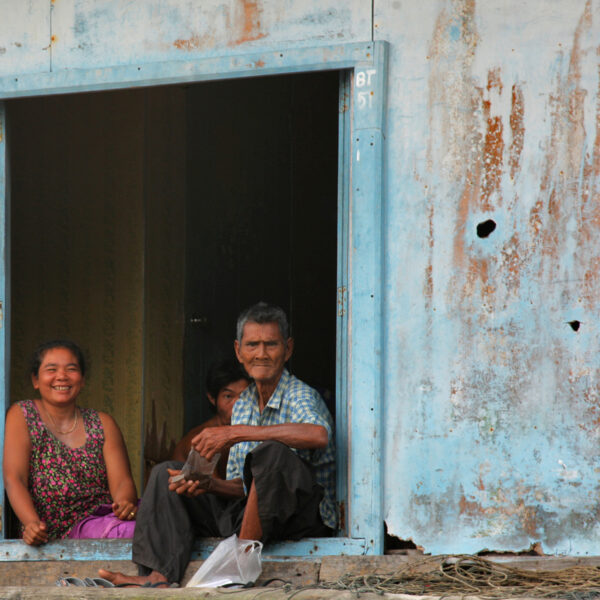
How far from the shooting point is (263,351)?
468cm

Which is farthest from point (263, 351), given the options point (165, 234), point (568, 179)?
point (165, 234)

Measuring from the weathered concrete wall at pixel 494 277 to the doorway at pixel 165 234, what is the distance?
268 centimetres

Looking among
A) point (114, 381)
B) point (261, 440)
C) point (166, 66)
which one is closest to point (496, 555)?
point (261, 440)

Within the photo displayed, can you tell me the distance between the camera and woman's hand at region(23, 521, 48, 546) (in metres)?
4.56

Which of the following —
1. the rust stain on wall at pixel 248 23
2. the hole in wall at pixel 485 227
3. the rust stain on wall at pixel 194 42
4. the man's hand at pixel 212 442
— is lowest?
the man's hand at pixel 212 442

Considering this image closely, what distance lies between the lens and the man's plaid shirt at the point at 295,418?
4410mm

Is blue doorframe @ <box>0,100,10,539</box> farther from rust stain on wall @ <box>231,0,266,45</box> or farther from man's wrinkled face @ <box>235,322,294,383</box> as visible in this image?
rust stain on wall @ <box>231,0,266,45</box>

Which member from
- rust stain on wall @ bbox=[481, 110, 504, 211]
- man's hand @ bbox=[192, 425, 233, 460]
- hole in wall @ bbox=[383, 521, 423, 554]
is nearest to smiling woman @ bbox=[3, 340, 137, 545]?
man's hand @ bbox=[192, 425, 233, 460]

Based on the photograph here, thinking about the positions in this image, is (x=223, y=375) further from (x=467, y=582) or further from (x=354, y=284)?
(x=467, y=582)

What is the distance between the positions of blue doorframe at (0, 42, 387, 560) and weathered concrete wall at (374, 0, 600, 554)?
0.06m

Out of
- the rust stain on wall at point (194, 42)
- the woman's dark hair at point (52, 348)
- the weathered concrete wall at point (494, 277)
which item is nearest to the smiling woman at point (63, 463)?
the woman's dark hair at point (52, 348)

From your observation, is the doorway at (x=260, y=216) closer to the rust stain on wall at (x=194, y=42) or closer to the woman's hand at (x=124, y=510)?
the woman's hand at (x=124, y=510)

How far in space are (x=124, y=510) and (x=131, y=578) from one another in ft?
1.85

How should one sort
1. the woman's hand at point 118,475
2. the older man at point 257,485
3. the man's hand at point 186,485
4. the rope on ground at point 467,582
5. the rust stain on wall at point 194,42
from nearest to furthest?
1. the rope on ground at point 467,582
2. the older man at point 257,485
3. the man's hand at point 186,485
4. the rust stain on wall at point 194,42
5. the woman's hand at point 118,475
